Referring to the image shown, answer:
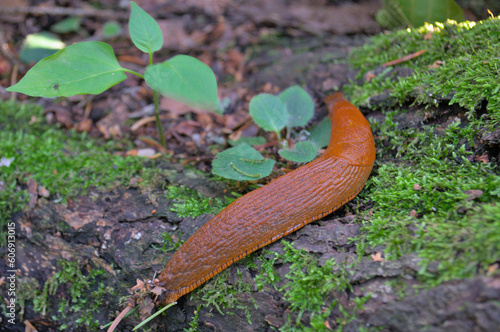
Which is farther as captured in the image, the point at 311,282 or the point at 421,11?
the point at 421,11

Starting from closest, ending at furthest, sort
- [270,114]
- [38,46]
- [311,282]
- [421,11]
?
[311,282]
[270,114]
[421,11]
[38,46]

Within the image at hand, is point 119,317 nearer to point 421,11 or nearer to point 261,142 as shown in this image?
point 261,142

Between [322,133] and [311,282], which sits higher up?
[322,133]

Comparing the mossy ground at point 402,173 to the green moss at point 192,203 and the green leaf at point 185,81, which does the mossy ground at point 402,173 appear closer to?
the green moss at point 192,203

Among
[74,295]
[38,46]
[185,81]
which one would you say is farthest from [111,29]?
[74,295]

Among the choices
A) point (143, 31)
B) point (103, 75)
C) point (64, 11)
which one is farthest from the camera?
point (64, 11)

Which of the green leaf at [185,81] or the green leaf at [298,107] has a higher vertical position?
the green leaf at [185,81]

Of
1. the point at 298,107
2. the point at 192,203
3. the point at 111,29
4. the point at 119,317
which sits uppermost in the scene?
the point at 298,107

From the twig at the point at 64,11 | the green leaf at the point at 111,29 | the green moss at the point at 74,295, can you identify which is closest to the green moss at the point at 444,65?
the green moss at the point at 74,295
